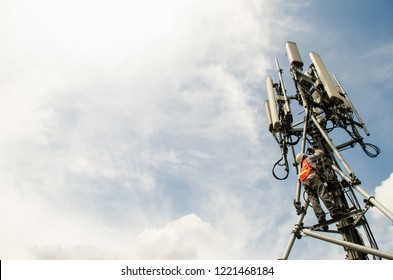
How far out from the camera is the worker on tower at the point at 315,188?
22.8 ft

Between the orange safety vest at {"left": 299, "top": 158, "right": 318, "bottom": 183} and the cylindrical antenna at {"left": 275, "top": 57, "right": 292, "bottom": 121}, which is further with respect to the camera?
the cylindrical antenna at {"left": 275, "top": 57, "right": 292, "bottom": 121}

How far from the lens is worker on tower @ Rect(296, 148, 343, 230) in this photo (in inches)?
274

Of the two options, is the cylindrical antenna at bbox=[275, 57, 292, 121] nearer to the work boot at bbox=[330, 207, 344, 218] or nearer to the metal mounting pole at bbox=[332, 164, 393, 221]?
the metal mounting pole at bbox=[332, 164, 393, 221]

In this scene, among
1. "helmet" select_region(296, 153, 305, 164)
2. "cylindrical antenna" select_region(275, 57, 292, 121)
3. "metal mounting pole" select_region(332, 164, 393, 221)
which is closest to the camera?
"metal mounting pole" select_region(332, 164, 393, 221)

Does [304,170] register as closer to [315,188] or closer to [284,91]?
[315,188]

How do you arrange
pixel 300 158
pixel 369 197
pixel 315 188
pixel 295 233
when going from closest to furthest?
pixel 369 197 < pixel 295 233 < pixel 315 188 < pixel 300 158

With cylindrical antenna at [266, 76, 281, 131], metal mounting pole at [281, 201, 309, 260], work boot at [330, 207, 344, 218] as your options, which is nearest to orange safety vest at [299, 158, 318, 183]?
metal mounting pole at [281, 201, 309, 260]

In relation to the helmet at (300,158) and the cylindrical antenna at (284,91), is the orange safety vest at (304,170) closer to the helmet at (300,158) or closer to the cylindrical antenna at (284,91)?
the helmet at (300,158)

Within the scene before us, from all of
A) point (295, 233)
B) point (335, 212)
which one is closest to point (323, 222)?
point (335, 212)

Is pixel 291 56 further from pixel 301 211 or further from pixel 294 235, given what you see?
pixel 294 235

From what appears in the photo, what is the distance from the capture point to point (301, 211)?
7258 millimetres

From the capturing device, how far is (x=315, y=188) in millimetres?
7312

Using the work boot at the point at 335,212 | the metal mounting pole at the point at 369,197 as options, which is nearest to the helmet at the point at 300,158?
the metal mounting pole at the point at 369,197
